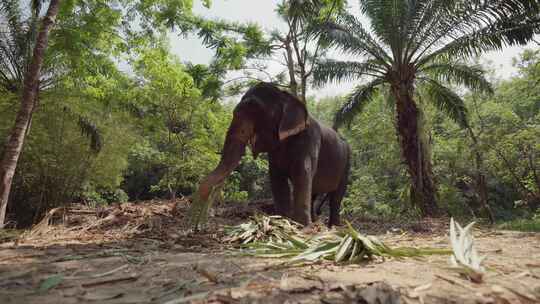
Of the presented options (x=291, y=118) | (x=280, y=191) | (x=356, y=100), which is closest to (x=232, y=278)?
(x=291, y=118)

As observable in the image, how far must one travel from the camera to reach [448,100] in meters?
12.4

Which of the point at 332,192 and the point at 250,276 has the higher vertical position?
the point at 332,192

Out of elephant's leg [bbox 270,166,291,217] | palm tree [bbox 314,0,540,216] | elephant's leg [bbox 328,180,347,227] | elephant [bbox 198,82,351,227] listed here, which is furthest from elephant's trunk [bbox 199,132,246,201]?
palm tree [bbox 314,0,540,216]

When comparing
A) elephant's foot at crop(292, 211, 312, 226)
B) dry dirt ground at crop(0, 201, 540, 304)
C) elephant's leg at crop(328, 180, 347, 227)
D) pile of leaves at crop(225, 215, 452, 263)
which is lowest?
dry dirt ground at crop(0, 201, 540, 304)

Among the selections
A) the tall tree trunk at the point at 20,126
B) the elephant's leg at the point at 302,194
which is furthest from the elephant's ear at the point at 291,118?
the tall tree trunk at the point at 20,126

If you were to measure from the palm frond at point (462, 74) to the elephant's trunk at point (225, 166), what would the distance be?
9.27 metres

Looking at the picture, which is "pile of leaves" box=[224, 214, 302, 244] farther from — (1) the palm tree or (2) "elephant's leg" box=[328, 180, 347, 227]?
(1) the palm tree

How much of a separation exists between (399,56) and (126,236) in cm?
971

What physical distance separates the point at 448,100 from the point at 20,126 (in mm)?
11909

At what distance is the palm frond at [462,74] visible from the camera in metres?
11.8

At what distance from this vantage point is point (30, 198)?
11180 millimetres

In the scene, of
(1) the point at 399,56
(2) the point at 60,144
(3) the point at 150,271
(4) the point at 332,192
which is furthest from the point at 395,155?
(3) the point at 150,271

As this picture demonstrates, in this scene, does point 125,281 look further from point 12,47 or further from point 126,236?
point 12,47

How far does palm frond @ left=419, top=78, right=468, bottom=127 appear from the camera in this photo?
1236cm
